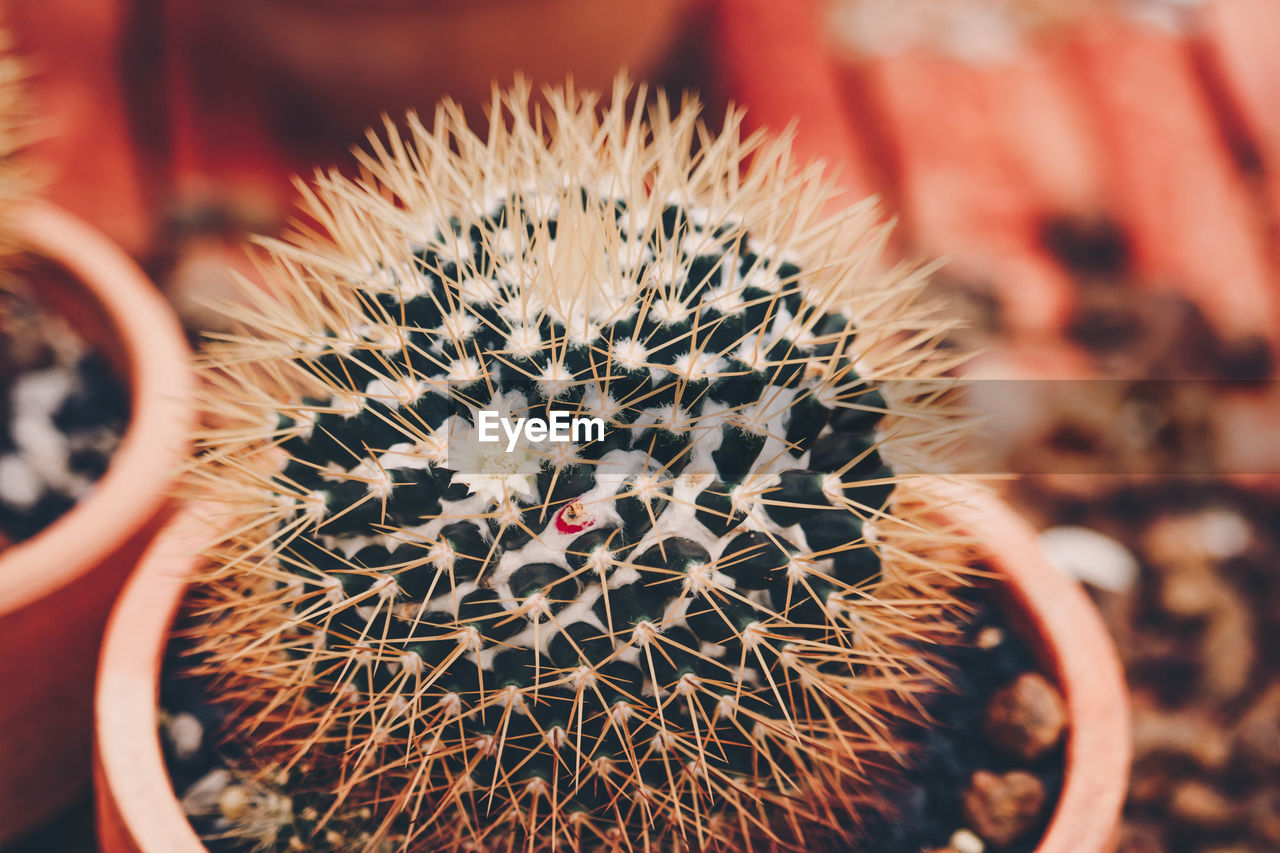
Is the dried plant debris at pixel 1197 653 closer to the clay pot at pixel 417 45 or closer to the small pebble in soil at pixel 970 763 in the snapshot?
the small pebble in soil at pixel 970 763

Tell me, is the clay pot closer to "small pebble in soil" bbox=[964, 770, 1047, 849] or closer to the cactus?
the cactus

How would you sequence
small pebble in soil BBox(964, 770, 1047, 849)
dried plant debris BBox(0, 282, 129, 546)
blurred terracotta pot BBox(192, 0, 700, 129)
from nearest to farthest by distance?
small pebble in soil BBox(964, 770, 1047, 849)
dried plant debris BBox(0, 282, 129, 546)
blurred terracotta pot BBox(192, 0, 700, 129)

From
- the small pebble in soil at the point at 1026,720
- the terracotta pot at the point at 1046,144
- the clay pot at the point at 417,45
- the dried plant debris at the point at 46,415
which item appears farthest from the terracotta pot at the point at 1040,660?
the clay pot at the point at 417,45

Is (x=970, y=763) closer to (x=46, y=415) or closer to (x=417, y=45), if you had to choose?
(x=46, y=415)

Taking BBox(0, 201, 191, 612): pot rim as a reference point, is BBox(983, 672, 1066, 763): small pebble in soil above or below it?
below

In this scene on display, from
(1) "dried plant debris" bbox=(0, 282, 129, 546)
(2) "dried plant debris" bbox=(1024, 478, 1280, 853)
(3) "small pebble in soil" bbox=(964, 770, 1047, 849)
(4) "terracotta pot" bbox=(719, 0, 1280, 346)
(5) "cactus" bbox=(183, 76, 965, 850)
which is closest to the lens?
(5) "cactus" bbox=(183, 76, 965, 850)

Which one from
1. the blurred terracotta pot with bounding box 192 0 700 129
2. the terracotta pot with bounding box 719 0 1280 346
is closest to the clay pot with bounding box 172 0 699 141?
the blurred terracotta pot with bounding box 192 0 700 129

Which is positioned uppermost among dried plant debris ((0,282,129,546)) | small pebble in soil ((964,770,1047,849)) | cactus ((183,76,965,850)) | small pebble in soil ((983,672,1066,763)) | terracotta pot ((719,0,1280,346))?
terracotta pot ((719,0,1280,346))
